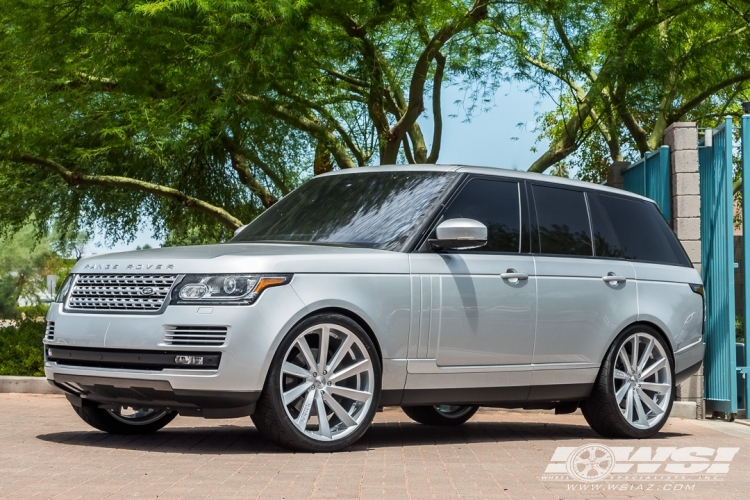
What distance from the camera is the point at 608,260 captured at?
9.94 meters

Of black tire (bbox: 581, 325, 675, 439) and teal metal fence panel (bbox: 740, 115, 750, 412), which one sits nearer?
black tire (bbox: 581, 325, 675, 439)

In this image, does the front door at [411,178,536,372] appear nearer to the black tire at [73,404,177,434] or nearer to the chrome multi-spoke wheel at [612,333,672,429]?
the chrome multi-spoke wheel at [612,333,672,429]

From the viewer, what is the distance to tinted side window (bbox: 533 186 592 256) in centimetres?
955

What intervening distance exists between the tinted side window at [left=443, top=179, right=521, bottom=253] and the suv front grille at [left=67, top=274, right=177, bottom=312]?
2273 millimetres

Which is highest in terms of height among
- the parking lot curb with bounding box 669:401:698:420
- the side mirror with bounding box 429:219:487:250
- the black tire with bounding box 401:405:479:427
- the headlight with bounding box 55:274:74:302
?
the side mirror with bounding box 429:219:487:250

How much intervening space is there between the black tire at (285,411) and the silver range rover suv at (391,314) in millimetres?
14

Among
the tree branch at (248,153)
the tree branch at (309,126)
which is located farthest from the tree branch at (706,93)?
the tree branch at (248,153)

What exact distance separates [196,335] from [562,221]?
355 centimetres

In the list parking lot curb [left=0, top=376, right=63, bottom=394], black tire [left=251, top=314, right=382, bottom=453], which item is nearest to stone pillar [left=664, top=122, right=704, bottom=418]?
black tire [left=251, top=314, right=382, bottom=453]

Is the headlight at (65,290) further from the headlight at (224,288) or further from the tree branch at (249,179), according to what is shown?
the tree branch at (249,179)

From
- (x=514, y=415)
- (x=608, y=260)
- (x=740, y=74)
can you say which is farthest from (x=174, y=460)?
(x=740, y=74)

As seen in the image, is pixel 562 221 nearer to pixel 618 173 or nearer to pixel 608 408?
pixel 608 408

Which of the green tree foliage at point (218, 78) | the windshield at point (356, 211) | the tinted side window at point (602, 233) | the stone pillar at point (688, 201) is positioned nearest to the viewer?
the windshield at point (356, 211)

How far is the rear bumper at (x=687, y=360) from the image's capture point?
10.4 m
